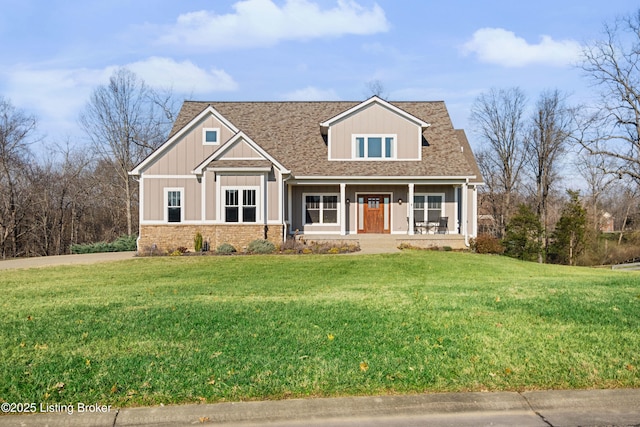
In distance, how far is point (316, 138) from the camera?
28.0m

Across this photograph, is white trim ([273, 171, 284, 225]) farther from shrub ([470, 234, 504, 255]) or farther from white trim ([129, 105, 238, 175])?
shrub ([470, 234, 504, 255])

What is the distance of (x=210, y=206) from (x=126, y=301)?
46.0ft

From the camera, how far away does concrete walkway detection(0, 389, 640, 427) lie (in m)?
4.71

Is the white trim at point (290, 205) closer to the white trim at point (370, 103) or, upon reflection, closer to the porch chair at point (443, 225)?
the white trim at point (370, 103)

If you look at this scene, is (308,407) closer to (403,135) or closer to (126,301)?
(126,301)

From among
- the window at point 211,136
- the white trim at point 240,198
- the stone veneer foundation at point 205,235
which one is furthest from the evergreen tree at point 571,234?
the window at point 211,136

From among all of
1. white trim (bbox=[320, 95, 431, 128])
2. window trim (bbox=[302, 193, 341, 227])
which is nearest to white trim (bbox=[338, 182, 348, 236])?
window trim (bbox=[302, 193, 341, 227])

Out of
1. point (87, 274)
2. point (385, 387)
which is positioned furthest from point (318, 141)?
point (385, 387)

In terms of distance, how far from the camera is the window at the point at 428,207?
27.0m

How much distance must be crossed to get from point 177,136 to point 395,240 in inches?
427

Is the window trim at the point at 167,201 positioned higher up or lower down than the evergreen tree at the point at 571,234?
higher up

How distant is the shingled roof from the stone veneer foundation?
392 cm

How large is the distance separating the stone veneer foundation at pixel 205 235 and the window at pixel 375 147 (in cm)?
617

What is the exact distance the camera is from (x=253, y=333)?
7023 mm
